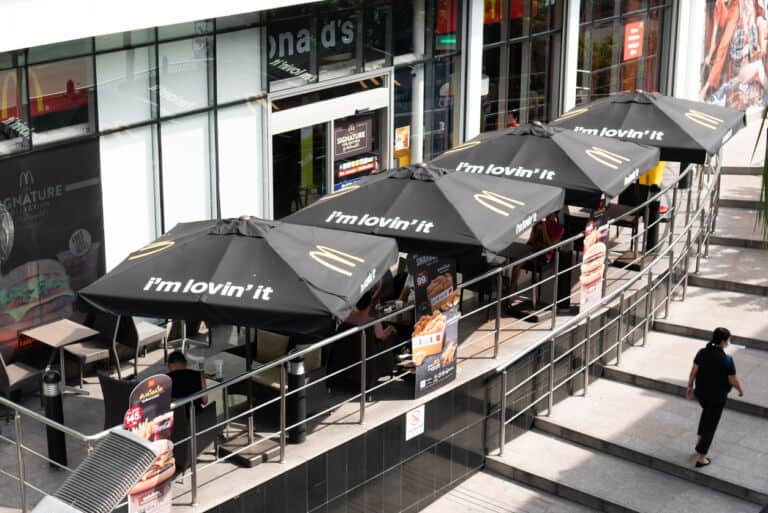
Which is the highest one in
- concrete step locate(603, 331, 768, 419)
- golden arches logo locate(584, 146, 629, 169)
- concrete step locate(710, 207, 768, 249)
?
golden arches logo locate(584, 146, 629, 169)

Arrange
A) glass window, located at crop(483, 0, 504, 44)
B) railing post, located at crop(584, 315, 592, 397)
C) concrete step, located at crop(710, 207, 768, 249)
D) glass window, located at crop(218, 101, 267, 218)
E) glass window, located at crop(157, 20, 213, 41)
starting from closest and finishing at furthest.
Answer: glass window, located at crop(157, 20, 213, 41) < railing post, located at crop(584, 315, 592, 397) < glass window, located at crop(218, 101, 267, 218) < concrete step, located at crop(710, 207, 768, 249) < glass window, located at crop(483, 0, 504, 44)

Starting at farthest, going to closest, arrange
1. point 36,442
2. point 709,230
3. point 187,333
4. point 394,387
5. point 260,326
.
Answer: point 709,230 → point 187,333 → point 394,387 → point 36,442 → point 260,326

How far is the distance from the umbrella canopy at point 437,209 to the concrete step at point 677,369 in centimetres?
248

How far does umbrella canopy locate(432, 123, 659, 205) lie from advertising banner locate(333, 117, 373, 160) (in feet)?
7.02

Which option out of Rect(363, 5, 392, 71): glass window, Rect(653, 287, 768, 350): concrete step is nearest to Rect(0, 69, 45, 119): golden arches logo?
Rect(363, 5, 392, 71): glass window

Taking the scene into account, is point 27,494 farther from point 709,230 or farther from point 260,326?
point 709,230

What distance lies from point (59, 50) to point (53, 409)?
4.08 metres

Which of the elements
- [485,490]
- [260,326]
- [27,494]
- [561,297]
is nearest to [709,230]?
[561,297]

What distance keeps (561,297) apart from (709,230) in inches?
155

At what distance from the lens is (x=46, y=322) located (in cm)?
1098

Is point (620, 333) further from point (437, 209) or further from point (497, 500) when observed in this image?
point (437, 209)

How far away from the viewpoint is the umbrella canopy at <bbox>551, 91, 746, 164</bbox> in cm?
1373
